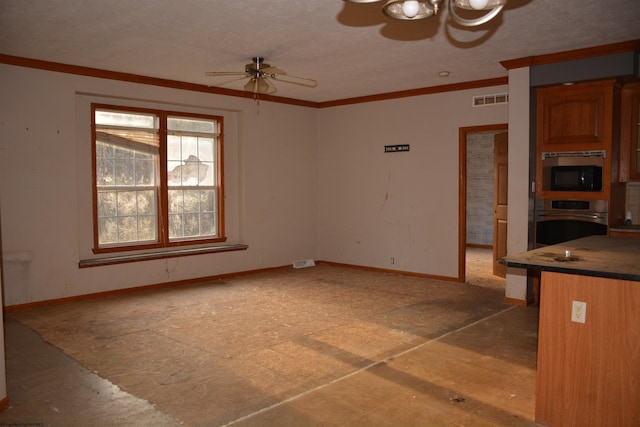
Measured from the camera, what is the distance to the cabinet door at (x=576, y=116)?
4.79 metres

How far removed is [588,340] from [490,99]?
4.22 m

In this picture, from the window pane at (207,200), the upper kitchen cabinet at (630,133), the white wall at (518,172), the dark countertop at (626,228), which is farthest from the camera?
the window pane at (207,200)

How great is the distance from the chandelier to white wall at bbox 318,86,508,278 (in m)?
3.80

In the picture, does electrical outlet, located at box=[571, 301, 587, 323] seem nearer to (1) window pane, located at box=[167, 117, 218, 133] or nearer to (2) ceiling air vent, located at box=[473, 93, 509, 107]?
(2) ceiling air vent, located at box=[473, 93, 509, 107]

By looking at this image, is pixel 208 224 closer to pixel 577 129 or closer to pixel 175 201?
pixel 175 201

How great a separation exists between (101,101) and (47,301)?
232 centimetres

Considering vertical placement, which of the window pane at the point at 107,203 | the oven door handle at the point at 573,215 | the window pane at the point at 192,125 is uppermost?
the window pane at the point at 192,125

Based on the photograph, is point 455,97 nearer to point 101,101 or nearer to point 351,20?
point 351,20

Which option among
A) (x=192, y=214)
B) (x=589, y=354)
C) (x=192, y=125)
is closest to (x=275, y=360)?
(x=589, y=354)

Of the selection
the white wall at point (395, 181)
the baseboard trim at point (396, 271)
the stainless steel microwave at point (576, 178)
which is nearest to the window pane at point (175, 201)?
the white wall at point (395, 181)

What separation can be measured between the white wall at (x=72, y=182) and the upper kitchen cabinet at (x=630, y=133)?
4496mm

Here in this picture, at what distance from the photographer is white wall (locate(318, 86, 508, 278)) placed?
6.61 m

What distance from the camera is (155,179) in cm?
632

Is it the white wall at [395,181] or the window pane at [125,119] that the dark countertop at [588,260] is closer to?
the white wall at [395,181]
